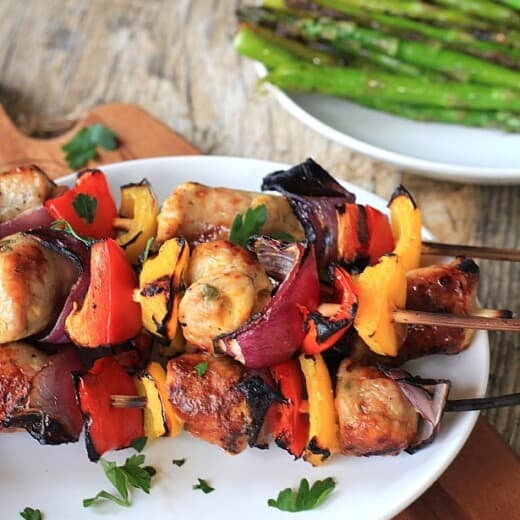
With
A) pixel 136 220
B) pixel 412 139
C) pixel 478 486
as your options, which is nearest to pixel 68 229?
pixel 136 220

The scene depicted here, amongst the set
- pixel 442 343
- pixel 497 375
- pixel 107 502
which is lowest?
pixel 107 502

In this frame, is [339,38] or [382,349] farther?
[339,38]

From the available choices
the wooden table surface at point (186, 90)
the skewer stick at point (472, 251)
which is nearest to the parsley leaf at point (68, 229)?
the skewer stick at point (472, 251)

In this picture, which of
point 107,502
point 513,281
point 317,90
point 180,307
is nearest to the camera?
point 180,307

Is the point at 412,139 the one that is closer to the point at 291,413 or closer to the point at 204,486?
the point at 291,413

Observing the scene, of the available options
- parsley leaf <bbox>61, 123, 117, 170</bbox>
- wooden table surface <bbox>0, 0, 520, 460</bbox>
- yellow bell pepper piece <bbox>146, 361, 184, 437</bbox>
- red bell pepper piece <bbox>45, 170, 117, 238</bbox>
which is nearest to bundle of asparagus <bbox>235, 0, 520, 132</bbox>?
wooden table surface <bbox>0, 0, 520, 460</bbox>

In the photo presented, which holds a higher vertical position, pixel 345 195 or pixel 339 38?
pixel 339 38

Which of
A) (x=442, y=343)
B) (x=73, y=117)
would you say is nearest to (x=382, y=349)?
(x=442, y=343)

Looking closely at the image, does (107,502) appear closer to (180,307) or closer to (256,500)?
(256,500)
